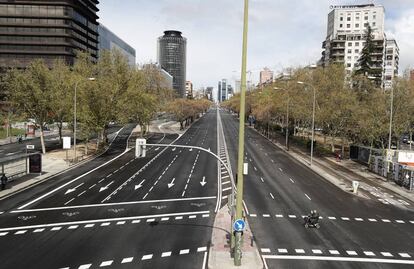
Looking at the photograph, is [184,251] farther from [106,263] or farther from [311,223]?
[311,223]

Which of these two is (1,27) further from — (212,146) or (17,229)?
(17,229)

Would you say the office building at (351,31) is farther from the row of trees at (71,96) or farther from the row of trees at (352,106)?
the row of trees at (71,96)

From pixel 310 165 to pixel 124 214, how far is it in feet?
105

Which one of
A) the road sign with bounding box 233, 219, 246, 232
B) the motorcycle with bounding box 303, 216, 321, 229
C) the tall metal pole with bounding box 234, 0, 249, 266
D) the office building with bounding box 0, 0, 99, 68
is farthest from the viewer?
the office building with bounding box 0, 0, 99, 68

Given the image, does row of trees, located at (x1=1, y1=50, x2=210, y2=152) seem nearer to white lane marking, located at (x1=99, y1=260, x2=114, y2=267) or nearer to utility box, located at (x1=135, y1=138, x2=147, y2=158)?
utility box, located at (x1=135, y1=138, x2=147, y2=158)

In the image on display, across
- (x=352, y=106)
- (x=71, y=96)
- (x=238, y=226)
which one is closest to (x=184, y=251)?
(x=238, y=226)

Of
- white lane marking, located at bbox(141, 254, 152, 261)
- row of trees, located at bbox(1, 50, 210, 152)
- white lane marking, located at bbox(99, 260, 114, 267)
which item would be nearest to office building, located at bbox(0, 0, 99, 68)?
row of trees, located at bbox(1, 50, 210, 152)

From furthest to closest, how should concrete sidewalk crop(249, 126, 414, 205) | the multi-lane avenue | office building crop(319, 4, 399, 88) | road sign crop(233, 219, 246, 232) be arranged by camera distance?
office building crop(319, 4, 399, 88), concrete sidewalk crop(249, 126, 414, 205), the multi-lane avenue, road sign crop(233, 219, 246, 232)

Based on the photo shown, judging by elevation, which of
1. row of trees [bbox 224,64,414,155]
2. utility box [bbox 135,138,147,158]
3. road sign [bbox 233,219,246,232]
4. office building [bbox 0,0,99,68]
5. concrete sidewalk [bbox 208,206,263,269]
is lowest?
concrete sidewalk [bbox 208,206,263,269]

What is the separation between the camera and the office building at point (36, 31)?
12144 centimetres

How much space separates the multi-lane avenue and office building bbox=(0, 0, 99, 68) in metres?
91.8

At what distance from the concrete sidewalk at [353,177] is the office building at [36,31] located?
91.6 m

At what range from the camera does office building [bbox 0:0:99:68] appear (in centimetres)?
12144

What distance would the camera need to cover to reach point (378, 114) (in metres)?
48.9
